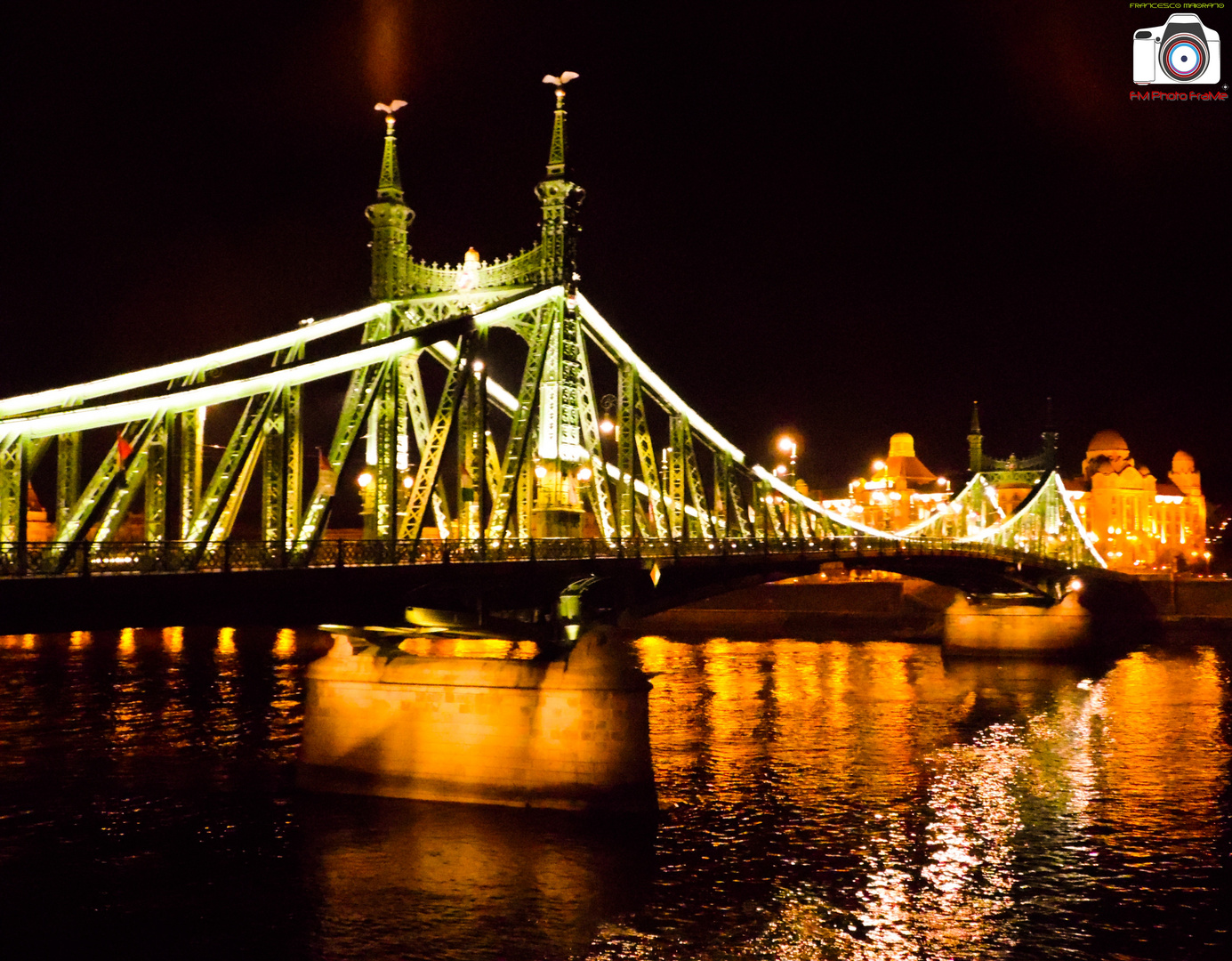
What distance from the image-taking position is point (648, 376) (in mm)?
38906

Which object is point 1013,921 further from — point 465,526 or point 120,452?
point 465,526

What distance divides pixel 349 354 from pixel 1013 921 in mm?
14994

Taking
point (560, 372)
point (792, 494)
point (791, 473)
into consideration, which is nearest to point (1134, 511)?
point (791, 473)

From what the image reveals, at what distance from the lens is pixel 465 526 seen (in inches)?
1152

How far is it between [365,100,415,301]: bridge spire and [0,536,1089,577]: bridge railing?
7.71 meters

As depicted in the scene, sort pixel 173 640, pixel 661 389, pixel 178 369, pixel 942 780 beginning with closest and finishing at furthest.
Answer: pixel 178 369 < pixel 942 780 < pixel 661 389 < pixel 173 640

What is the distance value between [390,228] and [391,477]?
9234 mm

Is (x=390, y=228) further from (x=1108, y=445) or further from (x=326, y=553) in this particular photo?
(x=1108, y=445)

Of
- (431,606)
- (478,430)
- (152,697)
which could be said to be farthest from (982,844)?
(152,697)

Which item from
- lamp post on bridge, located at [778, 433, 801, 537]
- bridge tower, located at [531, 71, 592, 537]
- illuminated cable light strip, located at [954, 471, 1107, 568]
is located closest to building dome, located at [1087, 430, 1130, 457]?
illuminated cable light strip, located at [954, 471, 1107, 568]

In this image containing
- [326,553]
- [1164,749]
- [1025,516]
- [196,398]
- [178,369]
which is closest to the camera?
[196,398]

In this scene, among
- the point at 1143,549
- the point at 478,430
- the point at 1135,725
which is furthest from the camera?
the point at 1143,549

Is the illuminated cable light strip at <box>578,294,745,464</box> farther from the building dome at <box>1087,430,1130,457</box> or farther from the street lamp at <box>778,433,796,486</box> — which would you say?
the building dome at <box>1087,430,1130,457</box>

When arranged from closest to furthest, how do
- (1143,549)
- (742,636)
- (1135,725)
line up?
1. (1135,725)
2. (742,636)
3. (1143,549)
